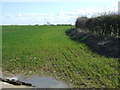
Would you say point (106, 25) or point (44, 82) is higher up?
point (106, 25)

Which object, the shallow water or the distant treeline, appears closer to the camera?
the shallow water

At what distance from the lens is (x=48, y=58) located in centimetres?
1418

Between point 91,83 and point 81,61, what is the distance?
4089mm

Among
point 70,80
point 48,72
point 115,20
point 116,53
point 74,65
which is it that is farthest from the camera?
point 115,20

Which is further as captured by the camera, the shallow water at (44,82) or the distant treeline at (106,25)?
the distant treeline at (106,25)

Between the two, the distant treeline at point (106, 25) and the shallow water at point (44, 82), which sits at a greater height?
the distant treeline at point (106, 25)

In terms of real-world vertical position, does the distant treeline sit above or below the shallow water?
above

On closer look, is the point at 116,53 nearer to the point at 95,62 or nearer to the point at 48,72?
the point at 95,62

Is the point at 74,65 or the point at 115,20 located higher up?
the point at 115,20

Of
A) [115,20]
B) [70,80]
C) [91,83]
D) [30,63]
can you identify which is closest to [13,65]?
[30,63]

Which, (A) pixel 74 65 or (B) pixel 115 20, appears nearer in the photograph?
(A) pixel 74 65

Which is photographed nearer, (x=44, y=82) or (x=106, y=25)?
(x=44, y=82)

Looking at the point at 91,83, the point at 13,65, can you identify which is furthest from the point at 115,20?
the point at 91,83

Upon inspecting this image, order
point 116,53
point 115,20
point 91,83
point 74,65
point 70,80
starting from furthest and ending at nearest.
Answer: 1. point 115,20
2. point 116,53
3. point 74,65
4. point 70,80
5. point 91,83
